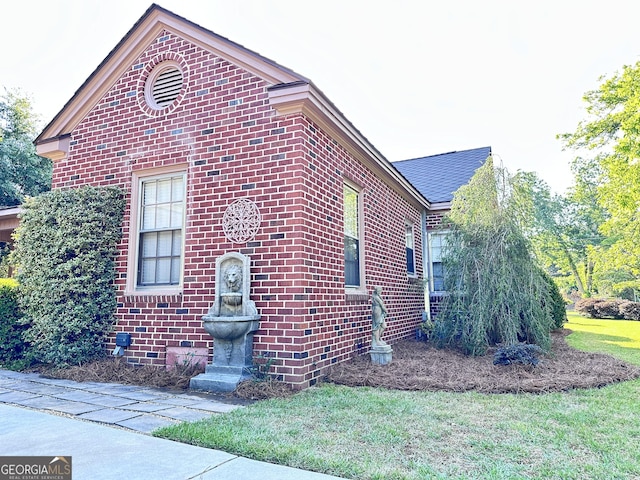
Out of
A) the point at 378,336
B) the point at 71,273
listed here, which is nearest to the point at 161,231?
the point at 71,273

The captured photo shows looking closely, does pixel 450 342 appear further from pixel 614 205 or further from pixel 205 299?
pixel 614 205

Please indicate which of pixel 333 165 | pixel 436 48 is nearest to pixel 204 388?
pixel 333 165

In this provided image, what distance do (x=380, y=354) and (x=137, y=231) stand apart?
163 inches

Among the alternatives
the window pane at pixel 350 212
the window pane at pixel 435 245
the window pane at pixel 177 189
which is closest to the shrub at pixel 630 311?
the window pane at pixel 435 245

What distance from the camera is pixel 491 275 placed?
775cm

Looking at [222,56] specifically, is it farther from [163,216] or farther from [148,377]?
[148,377]

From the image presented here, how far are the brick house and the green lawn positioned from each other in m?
1.34

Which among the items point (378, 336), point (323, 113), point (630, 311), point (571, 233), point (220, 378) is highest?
point (571, 233)

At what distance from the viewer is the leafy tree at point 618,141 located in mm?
12242

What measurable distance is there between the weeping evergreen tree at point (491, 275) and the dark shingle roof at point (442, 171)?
2.59 m

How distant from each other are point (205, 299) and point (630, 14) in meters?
Result: 12.1

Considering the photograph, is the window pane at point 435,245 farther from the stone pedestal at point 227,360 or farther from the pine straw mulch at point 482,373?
the stone pedestal at point 227,360

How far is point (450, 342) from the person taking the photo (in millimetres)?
8109

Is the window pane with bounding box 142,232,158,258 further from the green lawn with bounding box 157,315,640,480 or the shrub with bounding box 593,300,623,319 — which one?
the shrub with bounding box 593,300,623,319
